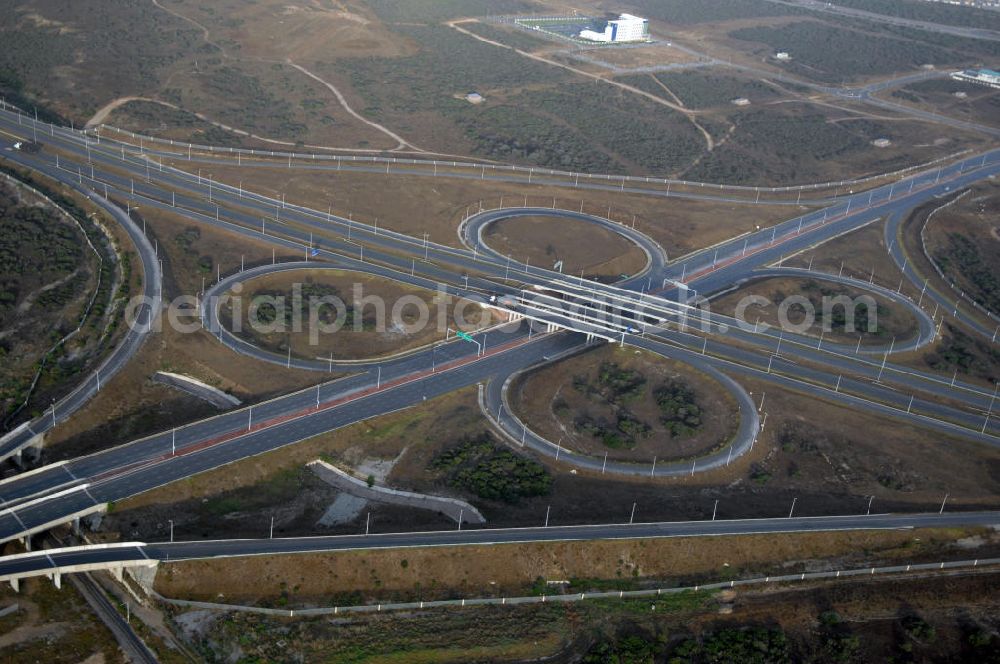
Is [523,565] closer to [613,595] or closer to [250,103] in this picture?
[613,595]

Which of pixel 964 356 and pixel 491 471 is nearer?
pixel 491 471

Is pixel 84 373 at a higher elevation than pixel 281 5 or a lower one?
lower

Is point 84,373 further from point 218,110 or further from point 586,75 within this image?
point 586,75

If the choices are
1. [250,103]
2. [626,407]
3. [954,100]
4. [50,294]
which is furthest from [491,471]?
[954,100]

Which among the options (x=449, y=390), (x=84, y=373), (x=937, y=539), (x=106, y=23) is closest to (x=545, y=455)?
(x=449, y=390)

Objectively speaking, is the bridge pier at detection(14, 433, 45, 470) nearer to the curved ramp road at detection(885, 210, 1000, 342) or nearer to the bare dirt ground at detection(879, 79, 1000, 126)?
the curved ramp road at detection(885, 210, 1000, 342)

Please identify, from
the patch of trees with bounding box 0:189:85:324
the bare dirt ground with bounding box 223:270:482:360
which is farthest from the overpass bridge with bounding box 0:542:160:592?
the patch of trees with bounding box 0:189:85:324

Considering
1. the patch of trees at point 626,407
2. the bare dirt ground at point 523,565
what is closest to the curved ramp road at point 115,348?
the bare dirt ground at point 523,565
